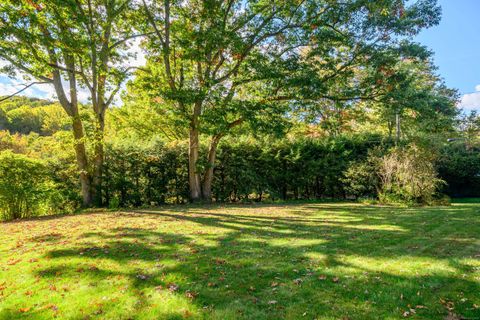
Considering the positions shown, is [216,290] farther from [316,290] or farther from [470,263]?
[470,263]

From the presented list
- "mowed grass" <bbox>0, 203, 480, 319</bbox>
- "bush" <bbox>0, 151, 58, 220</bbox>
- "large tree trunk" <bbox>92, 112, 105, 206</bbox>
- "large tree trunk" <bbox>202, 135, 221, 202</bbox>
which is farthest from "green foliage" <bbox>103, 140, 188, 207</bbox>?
"mowed grass" <bbox>0, 203, 480, 319</bbox>

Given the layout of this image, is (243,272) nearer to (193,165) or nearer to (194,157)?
(193,165)

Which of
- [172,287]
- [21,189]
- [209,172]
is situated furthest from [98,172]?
[172,287]

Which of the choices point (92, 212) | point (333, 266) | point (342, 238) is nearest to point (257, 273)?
point (333, 266)

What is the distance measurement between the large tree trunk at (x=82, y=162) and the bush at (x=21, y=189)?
131cm

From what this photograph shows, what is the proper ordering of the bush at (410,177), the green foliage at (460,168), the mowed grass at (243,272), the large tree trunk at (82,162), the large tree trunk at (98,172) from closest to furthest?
the mowed grass at (243,272)
the large tree trunk at (82,162)
the bush at (410,177)
the large tree trunk at (98,172)
the green foliage at (460,168)

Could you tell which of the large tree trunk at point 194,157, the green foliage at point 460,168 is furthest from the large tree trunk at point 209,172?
the green foliage at point 460,168

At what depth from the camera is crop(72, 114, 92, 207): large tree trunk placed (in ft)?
38.6

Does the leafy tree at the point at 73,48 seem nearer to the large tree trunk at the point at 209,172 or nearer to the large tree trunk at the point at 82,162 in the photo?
the large tree trunk at the point at 82,162

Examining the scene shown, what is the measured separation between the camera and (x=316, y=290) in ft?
11.7

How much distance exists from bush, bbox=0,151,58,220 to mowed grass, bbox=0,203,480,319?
10.2ft

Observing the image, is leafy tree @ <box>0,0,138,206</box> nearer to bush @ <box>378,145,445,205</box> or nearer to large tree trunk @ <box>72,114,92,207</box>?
large tree trunk @ <box>72,114,92,207</box>

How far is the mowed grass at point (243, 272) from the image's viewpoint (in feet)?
10.4

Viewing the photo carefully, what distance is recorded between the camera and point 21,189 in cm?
988
